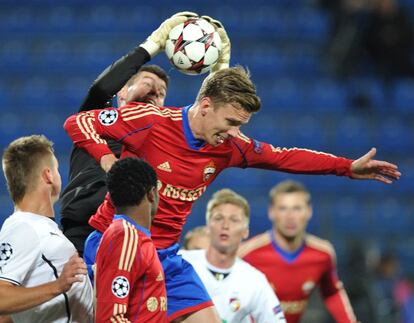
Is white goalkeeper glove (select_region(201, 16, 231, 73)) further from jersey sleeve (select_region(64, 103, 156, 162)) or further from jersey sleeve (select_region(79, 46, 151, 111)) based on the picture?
jersey sleeve (select_region(64, 103, 156, 162))

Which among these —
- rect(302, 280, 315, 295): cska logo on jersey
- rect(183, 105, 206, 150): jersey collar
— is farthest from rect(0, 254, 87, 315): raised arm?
rect(302, 280, 315, 295): cska logo on jersey

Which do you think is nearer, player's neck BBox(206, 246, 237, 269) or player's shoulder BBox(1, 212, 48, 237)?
player's shoulder BBox(1, 212, 48, 237)

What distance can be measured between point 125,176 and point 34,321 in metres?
Result: 0.83

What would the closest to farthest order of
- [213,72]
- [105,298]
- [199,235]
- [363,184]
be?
[105,298] < [213,72] < [199,235] < [363,184]

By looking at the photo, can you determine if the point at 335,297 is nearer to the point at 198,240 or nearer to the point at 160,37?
the point at 198,240

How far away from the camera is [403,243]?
1129 centimetres

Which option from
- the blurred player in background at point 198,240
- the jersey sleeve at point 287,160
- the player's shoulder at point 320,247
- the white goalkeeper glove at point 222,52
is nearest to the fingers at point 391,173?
the jersey sleeve at point 287,160

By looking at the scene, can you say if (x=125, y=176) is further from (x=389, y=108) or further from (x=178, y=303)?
(x=389, y=108)

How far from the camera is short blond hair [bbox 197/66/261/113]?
4789 millimetres

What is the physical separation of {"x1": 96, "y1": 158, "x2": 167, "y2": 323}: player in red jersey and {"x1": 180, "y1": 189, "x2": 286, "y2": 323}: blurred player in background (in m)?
1.83

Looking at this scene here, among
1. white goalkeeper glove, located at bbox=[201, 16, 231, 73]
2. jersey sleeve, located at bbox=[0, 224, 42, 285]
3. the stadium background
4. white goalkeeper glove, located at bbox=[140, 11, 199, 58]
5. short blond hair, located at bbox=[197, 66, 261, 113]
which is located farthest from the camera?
the stadium background

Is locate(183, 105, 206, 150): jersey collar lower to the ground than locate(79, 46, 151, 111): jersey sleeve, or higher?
lower

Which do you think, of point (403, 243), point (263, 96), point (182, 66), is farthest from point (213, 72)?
point (263, 96)

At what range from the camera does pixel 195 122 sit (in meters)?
4.91
